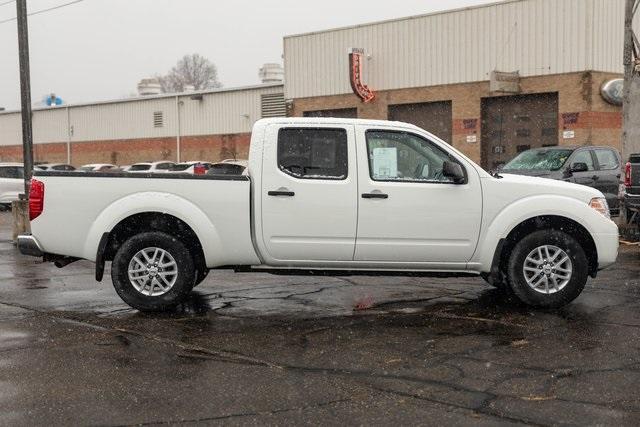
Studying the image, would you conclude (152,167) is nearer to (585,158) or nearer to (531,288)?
(585,158)

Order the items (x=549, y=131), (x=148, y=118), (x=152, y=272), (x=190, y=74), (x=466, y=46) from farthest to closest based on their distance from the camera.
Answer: (x=190, y=74)
(x=148, y=118)
(x=466, y=46)
(x=549, y=131)
(x=152, y=272)

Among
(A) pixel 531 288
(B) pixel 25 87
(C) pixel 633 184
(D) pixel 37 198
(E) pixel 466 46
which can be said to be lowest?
(A) pixel 531 288

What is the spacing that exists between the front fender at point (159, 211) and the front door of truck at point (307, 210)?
0.54 m

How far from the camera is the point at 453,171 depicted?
8.23 m

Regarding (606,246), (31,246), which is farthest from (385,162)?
(31,246)

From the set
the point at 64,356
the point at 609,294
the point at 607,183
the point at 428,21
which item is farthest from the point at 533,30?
the point at 64,356

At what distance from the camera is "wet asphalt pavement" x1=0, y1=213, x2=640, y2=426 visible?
16.5 ft

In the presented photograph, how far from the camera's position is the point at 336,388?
553 centimetres

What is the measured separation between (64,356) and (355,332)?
241cm

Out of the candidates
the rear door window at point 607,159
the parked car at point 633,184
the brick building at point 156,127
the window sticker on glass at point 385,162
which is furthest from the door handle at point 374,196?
the brick building at point 156,127

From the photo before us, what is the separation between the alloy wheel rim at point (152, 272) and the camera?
8320 millimetres

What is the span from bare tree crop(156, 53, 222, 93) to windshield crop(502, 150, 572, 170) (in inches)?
3699

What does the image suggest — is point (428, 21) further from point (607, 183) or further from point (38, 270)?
point (38, 270)

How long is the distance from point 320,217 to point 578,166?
10045mm
